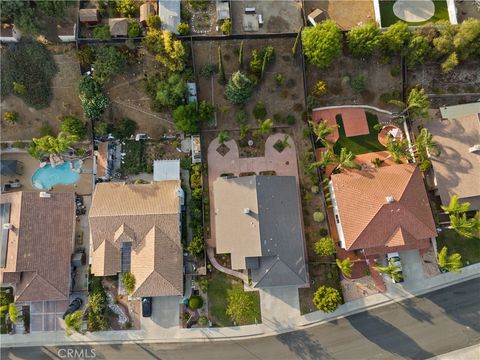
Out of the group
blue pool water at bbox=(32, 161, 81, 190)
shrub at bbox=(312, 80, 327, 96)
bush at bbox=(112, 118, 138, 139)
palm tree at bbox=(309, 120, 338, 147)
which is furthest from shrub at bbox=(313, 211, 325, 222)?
blue pool water at bbox=(32, 161, 81, 190)

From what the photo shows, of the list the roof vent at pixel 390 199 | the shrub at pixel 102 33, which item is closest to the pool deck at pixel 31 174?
the shrub at pixel 102 33

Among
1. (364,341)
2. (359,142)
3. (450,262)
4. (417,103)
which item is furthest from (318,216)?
(417,103)

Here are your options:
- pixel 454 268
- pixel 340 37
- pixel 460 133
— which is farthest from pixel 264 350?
pixel 340 37

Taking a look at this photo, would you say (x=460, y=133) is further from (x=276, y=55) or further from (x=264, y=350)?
(x=264, y=350)

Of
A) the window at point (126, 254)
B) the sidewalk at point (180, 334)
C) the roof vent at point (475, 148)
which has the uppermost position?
the roof vent at point (475, 148)

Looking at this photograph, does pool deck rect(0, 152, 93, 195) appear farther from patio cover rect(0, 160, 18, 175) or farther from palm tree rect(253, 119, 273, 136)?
palm tree rect(253, 119, 273, 136)

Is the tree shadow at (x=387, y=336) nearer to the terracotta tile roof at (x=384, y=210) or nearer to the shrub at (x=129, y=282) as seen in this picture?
the terracotta tile roof at (x=384, y=210)

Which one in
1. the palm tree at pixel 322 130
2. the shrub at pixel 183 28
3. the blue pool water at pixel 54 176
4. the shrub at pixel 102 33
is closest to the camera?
the palm tree at pixel 322 130
